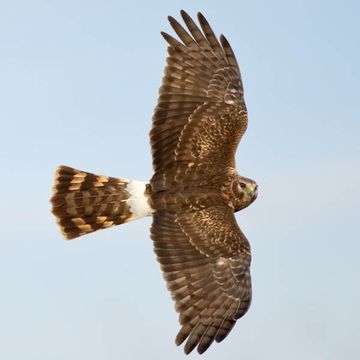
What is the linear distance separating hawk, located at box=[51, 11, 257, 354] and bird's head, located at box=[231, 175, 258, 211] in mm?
14

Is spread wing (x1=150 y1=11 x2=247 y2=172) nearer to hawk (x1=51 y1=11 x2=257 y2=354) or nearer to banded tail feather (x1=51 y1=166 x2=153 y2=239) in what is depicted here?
hawk (x1=51 y1=11 x2=257 y2=354)

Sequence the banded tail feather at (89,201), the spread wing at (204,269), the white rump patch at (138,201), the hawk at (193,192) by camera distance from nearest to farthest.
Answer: the spread wing at (204,269)
the hawk at (193,192)
the white rump patch at (138,201)
the banded tail feather at (89,201)

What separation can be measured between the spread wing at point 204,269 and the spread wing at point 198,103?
85 centimetres

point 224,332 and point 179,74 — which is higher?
point 179,74

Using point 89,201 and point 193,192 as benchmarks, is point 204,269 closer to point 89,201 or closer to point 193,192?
point 193,192

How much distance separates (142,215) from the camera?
14125 millimetres

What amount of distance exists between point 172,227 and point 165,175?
74 centimetres

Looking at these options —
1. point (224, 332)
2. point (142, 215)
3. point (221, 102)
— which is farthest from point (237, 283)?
point (221, 102)

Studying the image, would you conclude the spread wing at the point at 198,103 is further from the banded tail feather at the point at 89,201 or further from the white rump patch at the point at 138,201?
the banded tail feather at the point at 89,201

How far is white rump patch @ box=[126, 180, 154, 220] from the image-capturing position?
554 inches

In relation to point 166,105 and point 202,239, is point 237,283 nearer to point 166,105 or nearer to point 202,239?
point 202,239

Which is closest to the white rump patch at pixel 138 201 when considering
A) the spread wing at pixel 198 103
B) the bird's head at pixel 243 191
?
the spread wing at pixel 198 103

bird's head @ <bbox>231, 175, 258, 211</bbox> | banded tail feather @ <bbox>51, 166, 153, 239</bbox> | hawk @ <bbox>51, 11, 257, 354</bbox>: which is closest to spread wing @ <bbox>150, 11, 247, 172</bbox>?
hawk @ <bbox>51, 11, 257, 354</bbox>

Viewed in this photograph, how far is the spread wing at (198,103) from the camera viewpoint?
46.4ft
